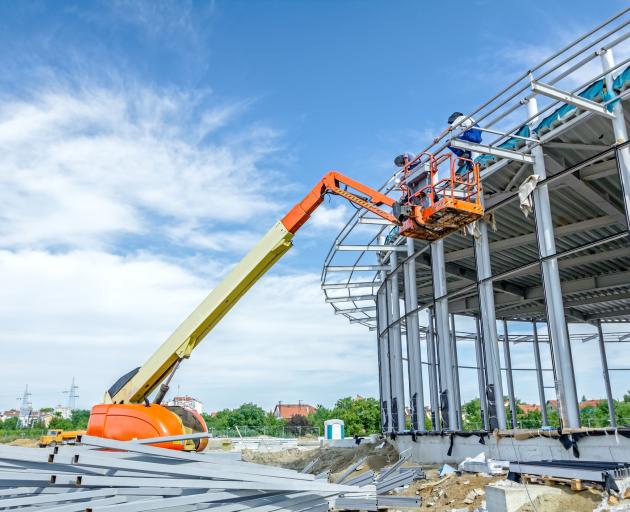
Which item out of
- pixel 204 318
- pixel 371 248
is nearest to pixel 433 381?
pixel 371 248

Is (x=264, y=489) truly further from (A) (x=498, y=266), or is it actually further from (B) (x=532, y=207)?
(A) (x=498, y=266)

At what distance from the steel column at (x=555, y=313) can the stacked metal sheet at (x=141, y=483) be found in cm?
587

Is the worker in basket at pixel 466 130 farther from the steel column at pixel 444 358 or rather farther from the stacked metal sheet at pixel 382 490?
the stacked metal sheet at pixel 382 490

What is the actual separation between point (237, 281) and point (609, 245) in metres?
16.7

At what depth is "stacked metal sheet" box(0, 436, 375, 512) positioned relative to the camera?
760 cm

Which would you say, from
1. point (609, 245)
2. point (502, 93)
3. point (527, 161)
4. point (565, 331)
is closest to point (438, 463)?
point (565, 331)

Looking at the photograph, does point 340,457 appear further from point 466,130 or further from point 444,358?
point 466,130

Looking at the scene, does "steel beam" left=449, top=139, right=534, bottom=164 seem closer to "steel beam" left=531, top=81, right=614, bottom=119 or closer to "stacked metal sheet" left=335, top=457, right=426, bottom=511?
"steel beam" left=531, top=81, right=614, bottom=119

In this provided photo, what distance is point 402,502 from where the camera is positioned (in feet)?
34.2

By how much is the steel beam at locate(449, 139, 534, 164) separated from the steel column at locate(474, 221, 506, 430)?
2502 millimetres

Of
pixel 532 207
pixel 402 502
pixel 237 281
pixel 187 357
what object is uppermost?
pixel 532 207

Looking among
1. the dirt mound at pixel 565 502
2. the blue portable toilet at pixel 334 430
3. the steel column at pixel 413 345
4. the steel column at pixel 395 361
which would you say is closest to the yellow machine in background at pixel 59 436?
the dirt mound at pixel 565 502

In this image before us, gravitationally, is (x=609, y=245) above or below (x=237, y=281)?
above

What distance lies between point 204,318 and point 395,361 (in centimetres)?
1147
